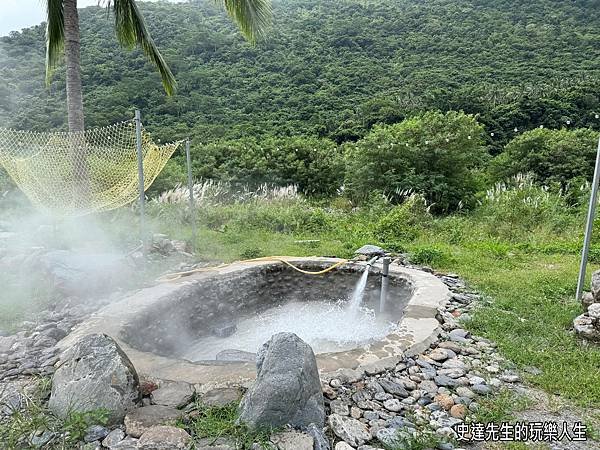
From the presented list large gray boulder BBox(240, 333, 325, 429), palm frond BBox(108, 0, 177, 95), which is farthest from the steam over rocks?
palm frond BBox(108, 0, 177, 95)

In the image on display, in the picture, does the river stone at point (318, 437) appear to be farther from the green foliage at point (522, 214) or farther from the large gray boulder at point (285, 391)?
the green foliage at point (522, 214)

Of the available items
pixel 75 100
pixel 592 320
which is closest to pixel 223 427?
pixel 592 320

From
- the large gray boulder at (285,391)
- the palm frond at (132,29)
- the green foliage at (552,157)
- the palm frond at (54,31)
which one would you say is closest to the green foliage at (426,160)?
the green foliage at (552,157)

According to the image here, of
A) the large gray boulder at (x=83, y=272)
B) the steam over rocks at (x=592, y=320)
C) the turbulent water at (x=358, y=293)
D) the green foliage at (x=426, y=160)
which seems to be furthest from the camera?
the green foliage at (x=426, y=160)

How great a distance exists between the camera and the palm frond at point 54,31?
17.8 feet

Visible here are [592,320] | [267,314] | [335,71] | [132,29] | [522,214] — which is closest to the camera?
[592,320]

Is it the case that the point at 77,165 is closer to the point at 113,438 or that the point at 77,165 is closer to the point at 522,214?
the point at 113,438

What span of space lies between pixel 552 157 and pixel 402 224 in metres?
5.70

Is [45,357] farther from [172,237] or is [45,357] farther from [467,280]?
[467,280]

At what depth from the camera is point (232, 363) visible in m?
2.81

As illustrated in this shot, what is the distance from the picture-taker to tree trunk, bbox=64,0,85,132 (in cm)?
507

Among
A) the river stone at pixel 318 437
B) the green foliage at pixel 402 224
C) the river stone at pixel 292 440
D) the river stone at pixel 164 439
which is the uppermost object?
the river stone at pixel 164 439

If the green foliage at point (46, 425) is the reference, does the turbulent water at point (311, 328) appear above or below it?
below

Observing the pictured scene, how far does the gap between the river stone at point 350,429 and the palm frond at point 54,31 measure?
5.81 m
